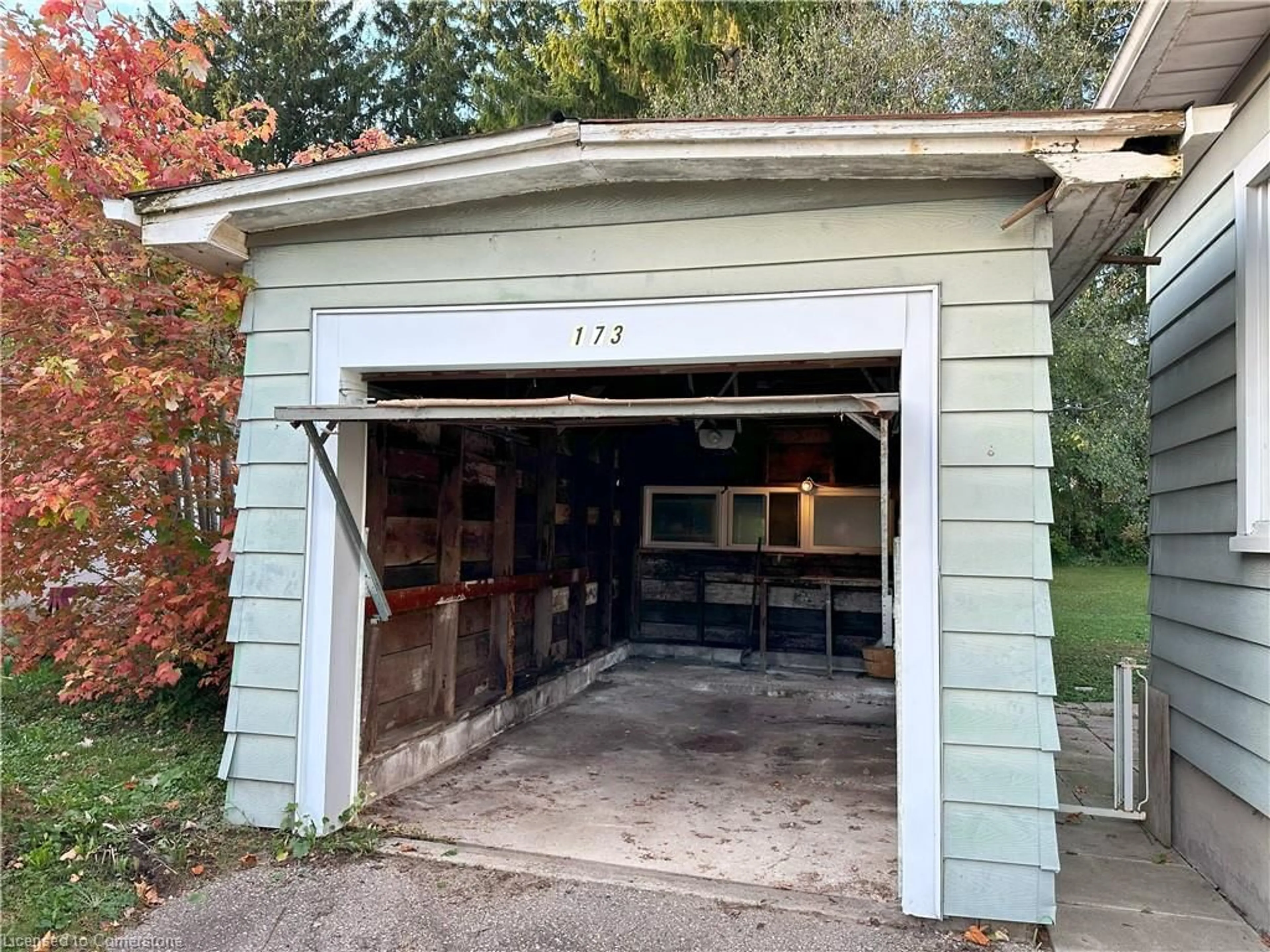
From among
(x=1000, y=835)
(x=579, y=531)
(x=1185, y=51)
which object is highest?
(x=1185, y=51)

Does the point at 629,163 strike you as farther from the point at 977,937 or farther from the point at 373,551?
the point at 977,937

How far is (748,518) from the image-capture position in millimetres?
7879

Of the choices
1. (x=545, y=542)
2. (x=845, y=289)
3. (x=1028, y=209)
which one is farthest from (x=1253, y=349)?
(x=545, y=542)

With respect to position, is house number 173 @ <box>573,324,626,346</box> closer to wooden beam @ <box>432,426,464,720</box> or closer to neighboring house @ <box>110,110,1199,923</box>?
neighboring house @ <box>110,110,1199,923</box>

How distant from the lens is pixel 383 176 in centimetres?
316

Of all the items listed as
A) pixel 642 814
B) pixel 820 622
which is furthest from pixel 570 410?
pixel 820 622

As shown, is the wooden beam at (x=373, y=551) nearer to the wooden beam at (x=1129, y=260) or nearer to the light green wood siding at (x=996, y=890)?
the light green wood siding at (x=996, y=890)

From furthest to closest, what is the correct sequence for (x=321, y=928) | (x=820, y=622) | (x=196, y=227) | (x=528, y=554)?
(x=820, y=622) < (x=528, y=554) < (x=196, y=227) < (x=321, y=928)

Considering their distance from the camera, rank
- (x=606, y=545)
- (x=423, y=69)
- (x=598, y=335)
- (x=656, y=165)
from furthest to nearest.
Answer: (x=423, y=69) < (x=606, y=545) < (x=598, y=335) < (x=656, y=165)

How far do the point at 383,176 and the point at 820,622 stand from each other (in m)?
5.81

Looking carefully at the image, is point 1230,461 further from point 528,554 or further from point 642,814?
point 528,554

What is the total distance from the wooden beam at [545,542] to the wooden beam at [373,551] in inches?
85.1

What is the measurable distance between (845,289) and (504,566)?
319 centimetres

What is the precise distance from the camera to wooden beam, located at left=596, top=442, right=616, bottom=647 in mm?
7395
